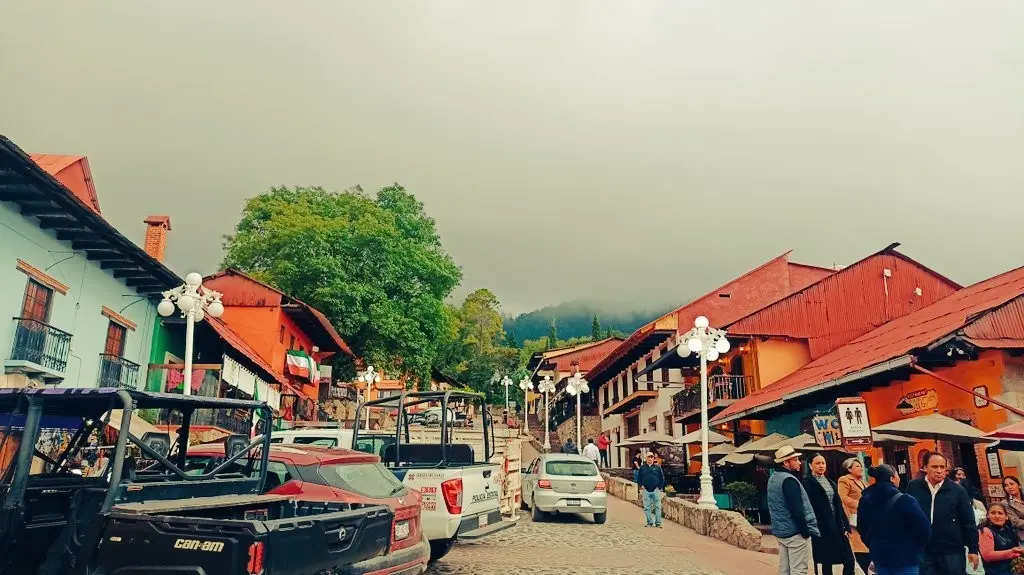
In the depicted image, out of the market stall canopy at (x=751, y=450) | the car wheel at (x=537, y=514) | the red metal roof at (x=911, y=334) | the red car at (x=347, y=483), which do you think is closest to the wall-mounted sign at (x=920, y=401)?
the red metal roof at (x=911, y=334)

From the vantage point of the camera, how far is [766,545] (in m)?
12.5

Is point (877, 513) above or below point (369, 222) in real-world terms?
below

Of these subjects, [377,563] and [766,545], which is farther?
[766,545]

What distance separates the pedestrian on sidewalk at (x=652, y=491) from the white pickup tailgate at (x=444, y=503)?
21.5 ft

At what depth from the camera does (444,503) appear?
8.63 m

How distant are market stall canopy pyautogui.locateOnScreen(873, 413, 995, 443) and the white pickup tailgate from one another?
21.4 feet

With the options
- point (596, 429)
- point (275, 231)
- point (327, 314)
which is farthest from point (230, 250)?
point (596, 429)

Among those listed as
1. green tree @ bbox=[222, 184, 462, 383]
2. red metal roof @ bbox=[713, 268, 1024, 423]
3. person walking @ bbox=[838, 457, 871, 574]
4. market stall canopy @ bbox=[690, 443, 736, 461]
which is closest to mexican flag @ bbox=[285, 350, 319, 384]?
green tree @ bbox=[222, 184, 462, 383]

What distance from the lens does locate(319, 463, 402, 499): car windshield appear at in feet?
23.2

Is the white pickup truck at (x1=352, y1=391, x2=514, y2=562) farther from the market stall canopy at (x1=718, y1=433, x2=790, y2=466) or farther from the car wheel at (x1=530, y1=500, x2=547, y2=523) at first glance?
the market stall canopy at (x1=718, y1=433, x2=790, y2=466)

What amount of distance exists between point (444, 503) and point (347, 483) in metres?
1.87

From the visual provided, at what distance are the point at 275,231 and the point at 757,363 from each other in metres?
25.0

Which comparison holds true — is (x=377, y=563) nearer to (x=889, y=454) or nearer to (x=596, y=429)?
(x=889, y=454)

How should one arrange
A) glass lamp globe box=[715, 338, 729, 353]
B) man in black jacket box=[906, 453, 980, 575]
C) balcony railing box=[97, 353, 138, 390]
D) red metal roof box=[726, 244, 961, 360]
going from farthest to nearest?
1. red metal roof box=[726, 244, 961, 360]
2. balcony railing box=[97, 353, 138, 390]
3. glass lamp globe box=[715, 338, 729, 353]
4. man in black jacket box=[906, 453, 980, 575]
